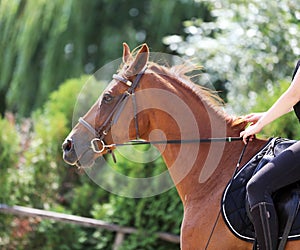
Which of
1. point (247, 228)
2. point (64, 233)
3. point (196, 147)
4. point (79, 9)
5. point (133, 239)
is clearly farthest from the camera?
point (79, 9)

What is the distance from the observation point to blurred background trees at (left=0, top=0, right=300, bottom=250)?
6895mm

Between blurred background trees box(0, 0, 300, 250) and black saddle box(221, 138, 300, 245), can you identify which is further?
blurred background trees box(0, 0, 300, 250)

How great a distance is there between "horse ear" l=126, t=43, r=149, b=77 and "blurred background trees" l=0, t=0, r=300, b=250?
350 mm

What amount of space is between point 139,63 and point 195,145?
658 millimetres

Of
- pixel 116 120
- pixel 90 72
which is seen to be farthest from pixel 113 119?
pixel 90 72

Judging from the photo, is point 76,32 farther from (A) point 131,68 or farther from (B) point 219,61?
(A) point 131,68

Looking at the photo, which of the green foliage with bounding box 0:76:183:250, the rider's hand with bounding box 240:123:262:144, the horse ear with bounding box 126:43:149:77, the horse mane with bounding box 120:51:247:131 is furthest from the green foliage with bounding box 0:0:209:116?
the rider's hand with bounding box 240:123:262:144

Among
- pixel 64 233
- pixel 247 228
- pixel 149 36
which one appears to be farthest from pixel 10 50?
pixel 247 228

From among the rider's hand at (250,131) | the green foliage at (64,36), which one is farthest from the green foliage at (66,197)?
the green foliage at (64,36)

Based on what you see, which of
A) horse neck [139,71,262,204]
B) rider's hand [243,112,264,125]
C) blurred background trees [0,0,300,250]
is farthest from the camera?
blurred background trees [0,0,300,250]

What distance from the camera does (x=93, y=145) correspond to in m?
4.32

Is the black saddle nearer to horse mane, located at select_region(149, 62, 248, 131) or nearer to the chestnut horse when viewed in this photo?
the chestnut horse

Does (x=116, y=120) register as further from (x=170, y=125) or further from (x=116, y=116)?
→ (x=170, y=125)

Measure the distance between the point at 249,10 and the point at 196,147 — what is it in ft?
17.0
